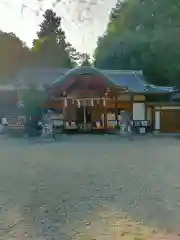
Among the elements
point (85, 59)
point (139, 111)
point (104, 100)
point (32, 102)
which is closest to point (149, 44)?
point (139, 111)

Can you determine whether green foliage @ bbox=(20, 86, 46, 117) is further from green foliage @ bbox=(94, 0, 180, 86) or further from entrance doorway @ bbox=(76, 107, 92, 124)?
green foliage @ bbox=(94, 0, 180, 86)

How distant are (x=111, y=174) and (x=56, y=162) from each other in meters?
2.58

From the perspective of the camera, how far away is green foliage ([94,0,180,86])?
30.6 metres

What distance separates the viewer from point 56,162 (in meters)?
12.0

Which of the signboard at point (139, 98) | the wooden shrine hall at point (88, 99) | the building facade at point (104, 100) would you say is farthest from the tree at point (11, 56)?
the signboard at point (139, 98)

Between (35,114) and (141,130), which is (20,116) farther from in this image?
(141,130)

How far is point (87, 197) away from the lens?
23.3 ft

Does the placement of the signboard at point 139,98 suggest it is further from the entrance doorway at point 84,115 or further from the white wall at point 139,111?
the entrance doorway at point 84,115

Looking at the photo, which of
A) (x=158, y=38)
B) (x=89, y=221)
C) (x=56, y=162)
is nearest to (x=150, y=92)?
(x=158, y=38)

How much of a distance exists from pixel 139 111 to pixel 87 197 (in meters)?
20.8

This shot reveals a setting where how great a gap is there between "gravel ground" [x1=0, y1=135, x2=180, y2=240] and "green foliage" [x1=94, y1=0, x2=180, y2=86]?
18.9m

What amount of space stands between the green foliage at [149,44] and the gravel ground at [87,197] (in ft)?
62.1

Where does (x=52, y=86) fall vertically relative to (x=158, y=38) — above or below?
below

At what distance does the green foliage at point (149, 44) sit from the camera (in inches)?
1204
